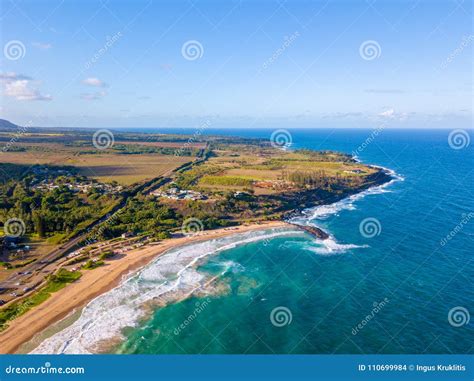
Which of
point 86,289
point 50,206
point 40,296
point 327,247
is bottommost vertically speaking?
point 86,289

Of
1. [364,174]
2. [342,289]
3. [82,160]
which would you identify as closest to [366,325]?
[342,289]

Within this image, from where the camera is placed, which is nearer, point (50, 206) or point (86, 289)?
point (86, 289)

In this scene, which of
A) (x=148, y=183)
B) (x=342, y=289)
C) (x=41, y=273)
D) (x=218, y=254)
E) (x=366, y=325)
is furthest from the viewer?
(x=148, y=183)

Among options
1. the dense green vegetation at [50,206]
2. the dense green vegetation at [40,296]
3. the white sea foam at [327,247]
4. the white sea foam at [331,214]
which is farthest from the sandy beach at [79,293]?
the white sea foam at [331,214]

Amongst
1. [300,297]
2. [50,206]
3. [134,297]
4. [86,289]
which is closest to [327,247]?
[300,297]

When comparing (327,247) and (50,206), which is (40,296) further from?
(327,247)

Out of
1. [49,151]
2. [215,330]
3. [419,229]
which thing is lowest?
[215,330]

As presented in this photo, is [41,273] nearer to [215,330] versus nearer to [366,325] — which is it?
[215,330]
